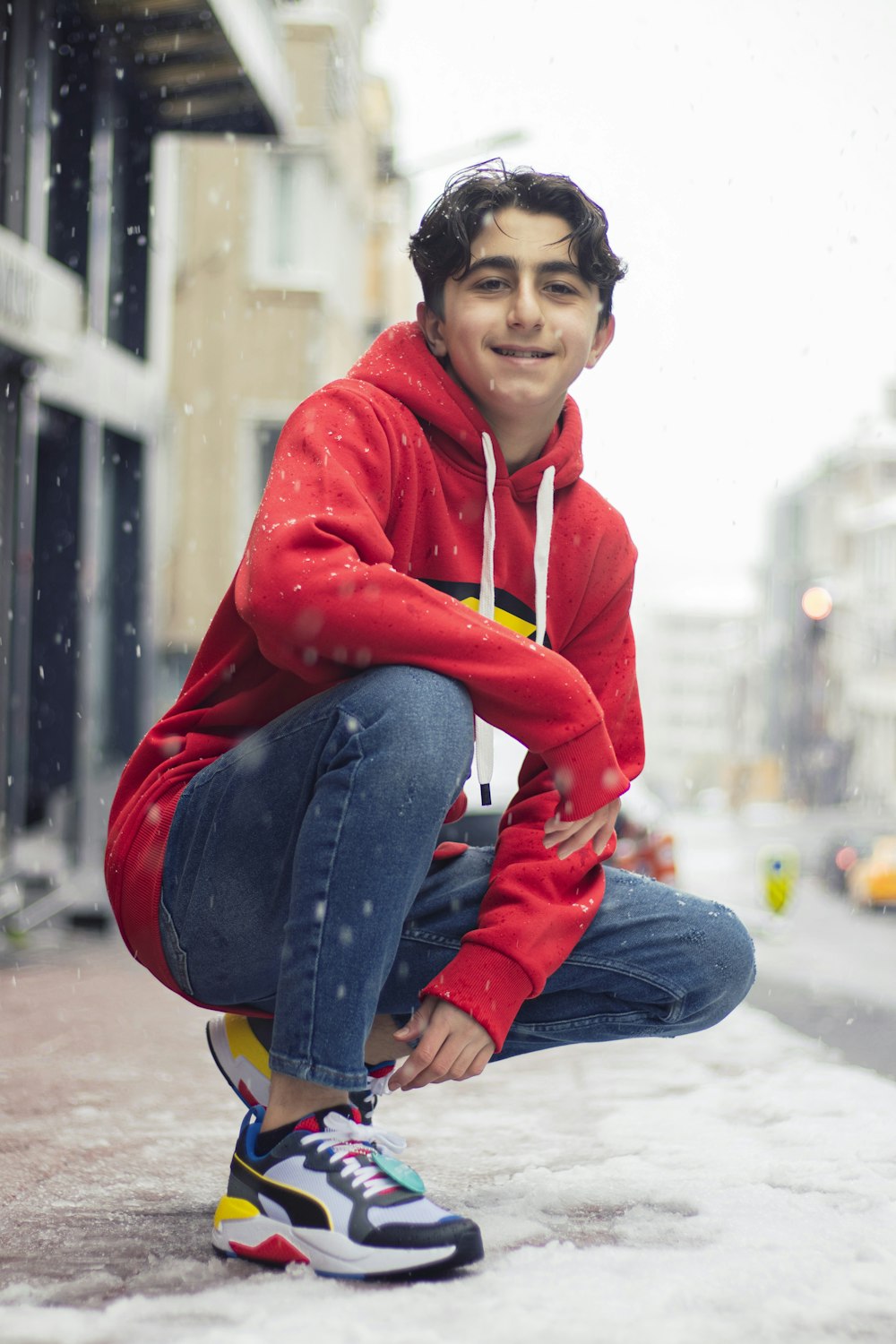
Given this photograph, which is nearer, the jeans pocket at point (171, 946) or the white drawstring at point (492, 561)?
the jeans pocket at point (171, 946)

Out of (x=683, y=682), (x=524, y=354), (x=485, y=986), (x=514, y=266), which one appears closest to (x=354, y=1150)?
(x=485, y=986)

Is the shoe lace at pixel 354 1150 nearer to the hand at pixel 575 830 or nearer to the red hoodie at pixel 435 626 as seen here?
the red hoodie at pixel 435 626

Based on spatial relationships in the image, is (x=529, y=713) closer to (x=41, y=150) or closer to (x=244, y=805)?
(x=244, y=805)

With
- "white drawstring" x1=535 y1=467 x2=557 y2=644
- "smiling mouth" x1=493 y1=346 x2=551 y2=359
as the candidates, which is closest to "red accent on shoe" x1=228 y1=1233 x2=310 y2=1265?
"white drawstring" x1=535 y1=467 x2=557 y2=644

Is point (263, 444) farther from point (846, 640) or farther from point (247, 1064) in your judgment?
point (846, 640)

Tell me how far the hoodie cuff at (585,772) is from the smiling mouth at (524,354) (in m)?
0.65

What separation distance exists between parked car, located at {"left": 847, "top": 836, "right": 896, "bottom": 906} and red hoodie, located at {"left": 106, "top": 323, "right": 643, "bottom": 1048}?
14.3 m

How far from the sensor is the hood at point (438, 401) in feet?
7.82

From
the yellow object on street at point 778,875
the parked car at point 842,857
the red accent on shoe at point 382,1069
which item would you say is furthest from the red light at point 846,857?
the red accent on shoe at point 382,1069

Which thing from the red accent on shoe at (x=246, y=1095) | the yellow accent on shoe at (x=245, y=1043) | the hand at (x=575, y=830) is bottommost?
the red accent on shoe at (x=246, y=1095)

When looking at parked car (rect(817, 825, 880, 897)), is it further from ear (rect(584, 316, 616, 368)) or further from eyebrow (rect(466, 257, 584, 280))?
eyebrow (rect(466, 257, 584, 280))

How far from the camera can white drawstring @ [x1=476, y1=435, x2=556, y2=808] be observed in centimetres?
243

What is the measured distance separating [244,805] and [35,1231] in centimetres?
73

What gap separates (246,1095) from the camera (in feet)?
→ 7.88
